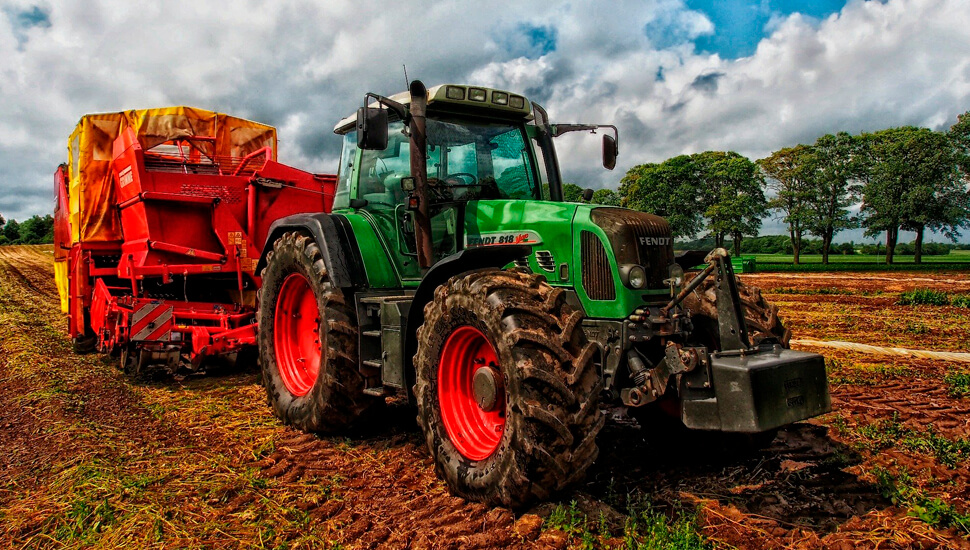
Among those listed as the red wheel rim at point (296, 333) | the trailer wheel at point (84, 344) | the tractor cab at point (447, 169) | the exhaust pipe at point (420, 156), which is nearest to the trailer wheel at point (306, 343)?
the red wheel rim at point (296, 333)

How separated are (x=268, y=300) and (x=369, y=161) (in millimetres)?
1686

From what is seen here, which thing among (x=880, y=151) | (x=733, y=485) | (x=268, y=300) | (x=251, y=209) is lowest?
(x=733, y=485)

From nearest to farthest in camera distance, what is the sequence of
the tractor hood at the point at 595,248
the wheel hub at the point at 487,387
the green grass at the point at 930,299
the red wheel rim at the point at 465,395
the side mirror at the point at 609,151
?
the wheel hub at the point at 487,387 → the tractor hood at the point at 595,248 → the red wheel rim at the point at 465,395 → the side mirror at the point at 609,151 → the green grass at the point at 930,299

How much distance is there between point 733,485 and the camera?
4203 mm

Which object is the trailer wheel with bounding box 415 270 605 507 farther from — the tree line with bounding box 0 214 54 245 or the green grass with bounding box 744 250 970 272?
the tree line with bounding box 0 214 54 245

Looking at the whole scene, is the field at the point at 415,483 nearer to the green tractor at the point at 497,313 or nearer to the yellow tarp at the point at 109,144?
the green tractor at the point at 497,313

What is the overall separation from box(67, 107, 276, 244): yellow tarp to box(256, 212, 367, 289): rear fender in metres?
4.52

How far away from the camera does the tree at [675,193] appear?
53344 mm

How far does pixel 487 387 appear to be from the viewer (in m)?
3.94

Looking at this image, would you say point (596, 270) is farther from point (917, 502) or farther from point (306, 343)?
point (306, 343)

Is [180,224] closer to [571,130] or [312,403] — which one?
[312,403]

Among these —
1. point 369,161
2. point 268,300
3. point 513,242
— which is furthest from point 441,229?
point 268,300

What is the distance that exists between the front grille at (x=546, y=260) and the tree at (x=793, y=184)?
155ft

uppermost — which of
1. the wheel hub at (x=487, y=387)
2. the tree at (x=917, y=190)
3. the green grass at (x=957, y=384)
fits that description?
the tree at (x=917, y=190)
